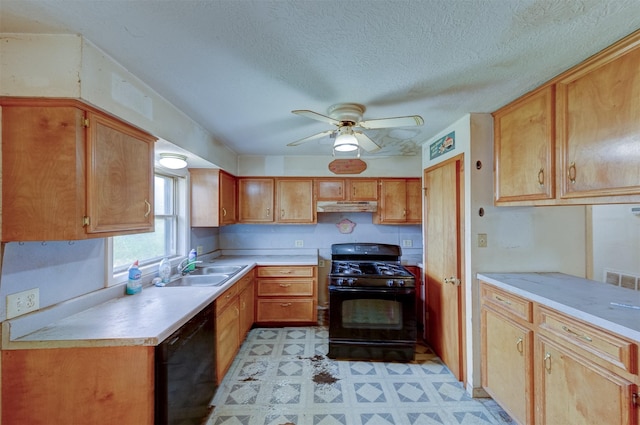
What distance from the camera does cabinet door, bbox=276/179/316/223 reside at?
3.55 meters

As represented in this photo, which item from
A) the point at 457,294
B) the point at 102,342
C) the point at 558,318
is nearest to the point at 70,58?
the point at 102,342

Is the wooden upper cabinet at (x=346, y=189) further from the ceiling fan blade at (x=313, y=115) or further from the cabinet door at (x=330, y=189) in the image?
the ceiling fan blade at (x=313, y=115)

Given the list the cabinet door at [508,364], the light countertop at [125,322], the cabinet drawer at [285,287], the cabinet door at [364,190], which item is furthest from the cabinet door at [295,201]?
the cabinet door at [508,364]

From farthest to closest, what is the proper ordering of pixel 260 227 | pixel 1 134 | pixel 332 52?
pixel 260 227 → pixel 332 52 → pixel 1 134

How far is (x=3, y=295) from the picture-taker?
1.20 m

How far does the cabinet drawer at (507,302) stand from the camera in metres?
1.58

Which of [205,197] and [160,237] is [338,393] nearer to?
[160,237]

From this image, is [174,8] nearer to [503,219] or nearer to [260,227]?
[503,219]

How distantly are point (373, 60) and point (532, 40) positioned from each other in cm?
73

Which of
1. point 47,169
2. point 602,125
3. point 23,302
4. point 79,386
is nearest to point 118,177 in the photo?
point 47,169

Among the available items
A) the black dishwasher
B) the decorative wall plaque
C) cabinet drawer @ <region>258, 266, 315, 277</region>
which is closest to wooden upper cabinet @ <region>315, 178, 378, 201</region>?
the decorative wall plaque

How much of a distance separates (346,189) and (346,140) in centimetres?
171

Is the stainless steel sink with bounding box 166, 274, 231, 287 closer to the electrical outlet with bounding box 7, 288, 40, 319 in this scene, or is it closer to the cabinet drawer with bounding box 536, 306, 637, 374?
the electrical outlet with bounding box 7, 288, 40, 319

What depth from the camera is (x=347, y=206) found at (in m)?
3.48
